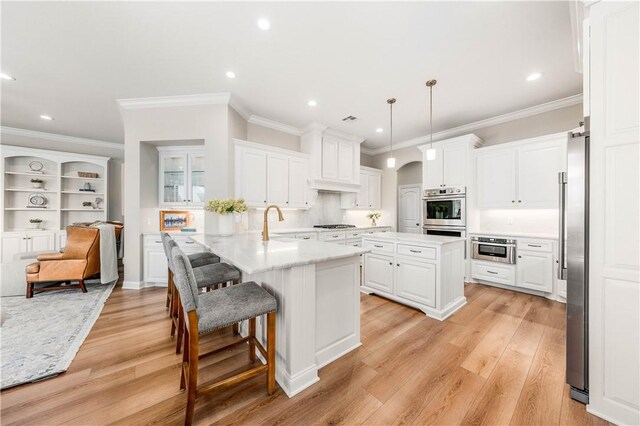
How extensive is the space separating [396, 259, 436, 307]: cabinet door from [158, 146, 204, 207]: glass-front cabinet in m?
3.56

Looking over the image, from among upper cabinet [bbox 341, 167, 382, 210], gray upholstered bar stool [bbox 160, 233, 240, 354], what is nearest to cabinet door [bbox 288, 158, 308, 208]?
upper cabinet [bbox 341, 167, 382, 210]

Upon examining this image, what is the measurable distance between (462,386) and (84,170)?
781 centimetres

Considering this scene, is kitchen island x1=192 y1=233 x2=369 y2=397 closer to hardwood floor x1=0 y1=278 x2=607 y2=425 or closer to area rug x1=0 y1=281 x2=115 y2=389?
hardwood floor x1=0 y1=278 x2=607 y2=425

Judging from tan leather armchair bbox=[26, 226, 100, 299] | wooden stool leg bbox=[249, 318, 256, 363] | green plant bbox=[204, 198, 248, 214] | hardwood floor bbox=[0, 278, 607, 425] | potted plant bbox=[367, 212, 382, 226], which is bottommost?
hardwood floor bbox=[0, 278, 607, 425]

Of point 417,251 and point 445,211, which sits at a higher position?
point 445,211

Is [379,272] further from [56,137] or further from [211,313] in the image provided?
[56,137]

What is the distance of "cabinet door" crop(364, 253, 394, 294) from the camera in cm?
→ 323

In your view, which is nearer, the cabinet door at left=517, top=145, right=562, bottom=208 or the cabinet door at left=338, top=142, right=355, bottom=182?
the cabinet door at left=517, top=145, right=562, bottom=208

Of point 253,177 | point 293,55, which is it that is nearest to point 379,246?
point 253,177

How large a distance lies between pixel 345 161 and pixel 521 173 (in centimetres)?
305

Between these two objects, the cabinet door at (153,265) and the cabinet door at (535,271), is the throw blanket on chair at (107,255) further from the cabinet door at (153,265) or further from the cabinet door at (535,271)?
the cabinet door at (535,271)

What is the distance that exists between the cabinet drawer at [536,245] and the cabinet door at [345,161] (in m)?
3.15

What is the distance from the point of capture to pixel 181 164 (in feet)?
14.0

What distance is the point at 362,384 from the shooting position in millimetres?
1711
